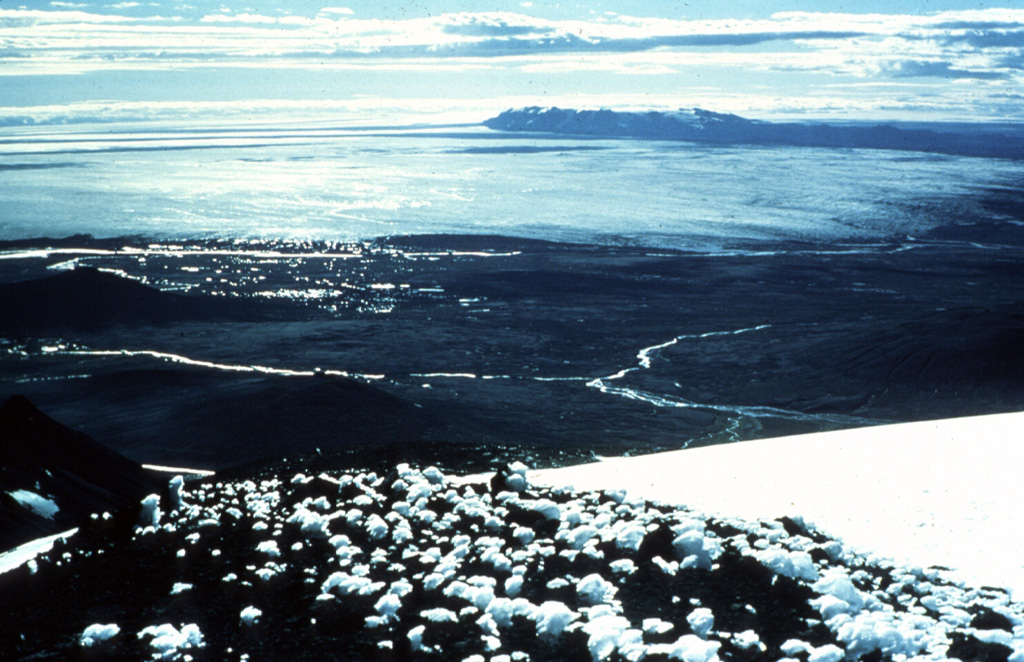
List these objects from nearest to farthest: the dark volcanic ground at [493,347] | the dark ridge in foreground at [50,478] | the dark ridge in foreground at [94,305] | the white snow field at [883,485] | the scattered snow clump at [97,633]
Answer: the scattered snow clump at [97,633] → the white snow field at [883,485] → the dark ridge in foreground at [50,478] → the dark volcanic ground at [493,347] → the dark ridge in foreground at [94,305]

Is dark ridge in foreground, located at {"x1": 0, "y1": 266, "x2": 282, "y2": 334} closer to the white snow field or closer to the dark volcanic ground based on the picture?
the dark volcanic ground

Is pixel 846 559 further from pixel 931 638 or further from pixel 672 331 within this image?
pixel 672 331

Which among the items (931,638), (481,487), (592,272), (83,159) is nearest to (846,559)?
(931,638)

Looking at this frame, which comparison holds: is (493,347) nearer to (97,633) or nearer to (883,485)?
(883,485)

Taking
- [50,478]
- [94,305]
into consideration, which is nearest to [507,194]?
[94,305]

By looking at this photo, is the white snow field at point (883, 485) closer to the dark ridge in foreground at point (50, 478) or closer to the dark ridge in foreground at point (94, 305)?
the dark ridge in foreground at point (50, 478)

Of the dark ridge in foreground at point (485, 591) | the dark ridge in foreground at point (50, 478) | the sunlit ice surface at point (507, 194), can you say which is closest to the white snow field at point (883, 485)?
the dark ridge in foreground at point (485, 591)
